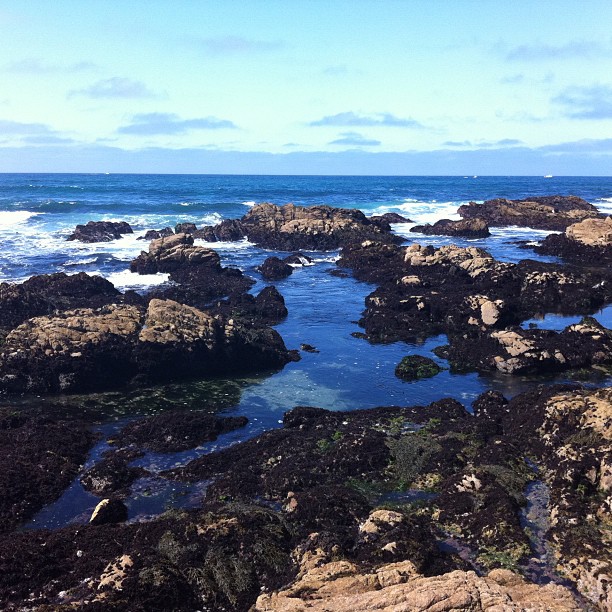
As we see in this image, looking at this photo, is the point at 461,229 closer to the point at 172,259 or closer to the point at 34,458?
the point at 172,259

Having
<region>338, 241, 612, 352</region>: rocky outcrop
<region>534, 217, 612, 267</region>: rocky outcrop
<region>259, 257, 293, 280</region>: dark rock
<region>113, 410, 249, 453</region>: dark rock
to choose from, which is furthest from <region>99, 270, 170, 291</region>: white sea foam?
<region>534, 217, 612, 267</region>: rocky outcrop

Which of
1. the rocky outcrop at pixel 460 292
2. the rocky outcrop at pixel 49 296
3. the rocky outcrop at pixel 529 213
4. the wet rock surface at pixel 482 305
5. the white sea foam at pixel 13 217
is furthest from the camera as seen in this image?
the rocky outcrop at pixel 529 213

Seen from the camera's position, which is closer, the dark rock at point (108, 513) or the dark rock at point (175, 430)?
the dark rock at point (108, 513)

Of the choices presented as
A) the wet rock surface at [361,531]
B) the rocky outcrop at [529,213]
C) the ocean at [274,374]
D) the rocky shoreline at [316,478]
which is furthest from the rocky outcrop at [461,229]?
the wet rock surface at [361,531]

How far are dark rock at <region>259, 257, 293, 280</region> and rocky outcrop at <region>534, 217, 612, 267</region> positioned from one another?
75.8ft

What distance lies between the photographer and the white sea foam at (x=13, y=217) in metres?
76.8

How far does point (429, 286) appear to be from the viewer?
132ft

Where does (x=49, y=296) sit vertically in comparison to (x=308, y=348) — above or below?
above

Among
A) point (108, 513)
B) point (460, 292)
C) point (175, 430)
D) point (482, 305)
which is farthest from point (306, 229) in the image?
point (108, 513)

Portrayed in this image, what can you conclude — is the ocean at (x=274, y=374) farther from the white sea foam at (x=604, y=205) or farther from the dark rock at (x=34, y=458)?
the white sea foam at (x=604, y=205)

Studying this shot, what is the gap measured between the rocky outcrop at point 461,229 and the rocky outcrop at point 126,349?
4697 cm

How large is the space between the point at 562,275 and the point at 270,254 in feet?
88.7

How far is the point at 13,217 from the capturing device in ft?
272

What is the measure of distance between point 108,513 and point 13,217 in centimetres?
7825
